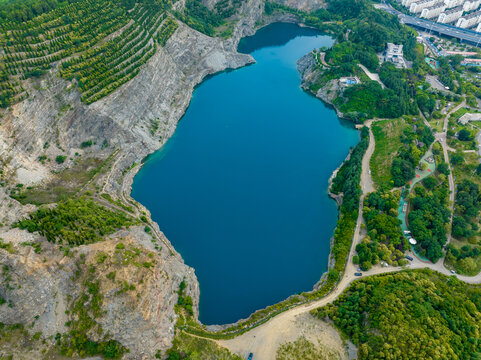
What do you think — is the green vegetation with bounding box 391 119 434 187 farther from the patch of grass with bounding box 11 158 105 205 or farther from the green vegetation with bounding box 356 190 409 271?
the patch of grass with bounding box 11 158 105 205

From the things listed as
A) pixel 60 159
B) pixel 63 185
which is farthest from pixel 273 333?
pixel 60 159

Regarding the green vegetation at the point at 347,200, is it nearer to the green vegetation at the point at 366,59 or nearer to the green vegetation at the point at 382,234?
the green vegetation at the point at 382,234

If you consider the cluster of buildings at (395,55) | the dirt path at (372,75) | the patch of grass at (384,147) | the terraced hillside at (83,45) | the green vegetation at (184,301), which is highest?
the terraced hillside at (83,45)

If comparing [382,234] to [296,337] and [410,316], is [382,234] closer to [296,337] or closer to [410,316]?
[410,316]

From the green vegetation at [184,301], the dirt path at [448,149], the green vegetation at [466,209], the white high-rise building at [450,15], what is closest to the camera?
the green vegetation at [184,301]

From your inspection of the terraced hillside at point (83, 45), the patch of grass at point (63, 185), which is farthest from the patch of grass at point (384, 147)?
the terraced hillside at point (83, 45)

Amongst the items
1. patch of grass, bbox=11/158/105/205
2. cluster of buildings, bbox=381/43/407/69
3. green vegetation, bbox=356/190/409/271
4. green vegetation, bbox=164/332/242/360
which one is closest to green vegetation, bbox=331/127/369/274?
green vegetation, bbox=356/190/409/271
